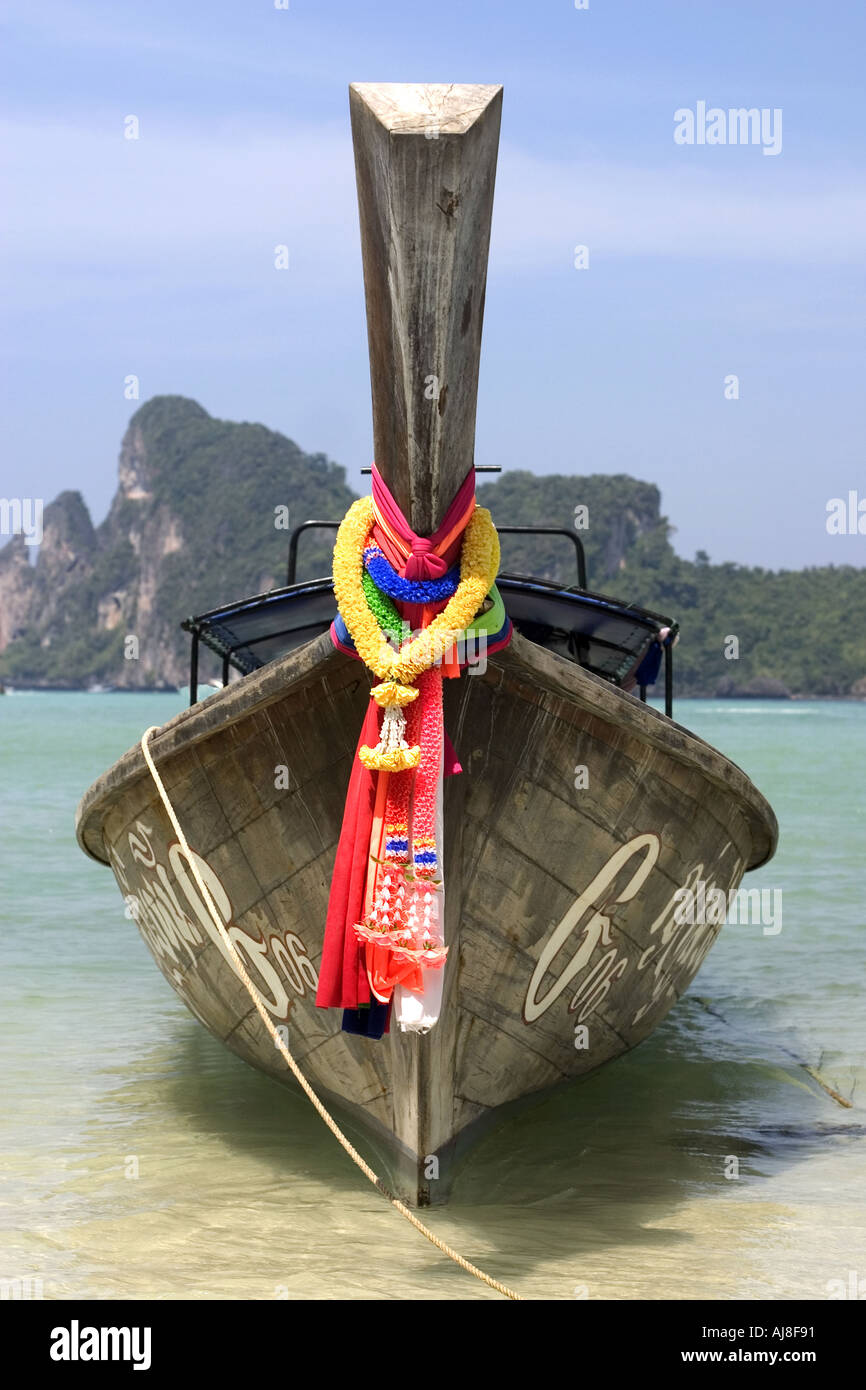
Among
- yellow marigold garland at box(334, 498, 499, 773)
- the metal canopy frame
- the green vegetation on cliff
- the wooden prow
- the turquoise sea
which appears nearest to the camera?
the wooden prow

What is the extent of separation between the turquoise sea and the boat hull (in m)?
0.43

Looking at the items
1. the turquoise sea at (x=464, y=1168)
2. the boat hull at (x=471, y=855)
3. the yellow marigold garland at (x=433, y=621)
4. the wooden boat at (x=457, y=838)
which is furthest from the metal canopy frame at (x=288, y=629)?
the turquoise sea at (x=464, y=1168)

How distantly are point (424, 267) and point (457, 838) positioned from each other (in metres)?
1.93

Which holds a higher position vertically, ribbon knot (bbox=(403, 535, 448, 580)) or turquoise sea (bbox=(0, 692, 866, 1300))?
ribbon knot (bbox=(403, 535, 448, 580))

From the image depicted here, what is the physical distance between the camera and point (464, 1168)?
19.1ft

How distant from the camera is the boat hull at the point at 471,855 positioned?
5.16 meters

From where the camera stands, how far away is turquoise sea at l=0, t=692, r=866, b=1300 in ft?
16.5

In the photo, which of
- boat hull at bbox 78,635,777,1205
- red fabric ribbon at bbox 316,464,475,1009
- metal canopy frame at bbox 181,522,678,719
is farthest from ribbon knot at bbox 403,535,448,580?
metal canopy frame at bbox 181,522,678,719

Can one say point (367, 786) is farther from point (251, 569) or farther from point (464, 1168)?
point (251, 569)

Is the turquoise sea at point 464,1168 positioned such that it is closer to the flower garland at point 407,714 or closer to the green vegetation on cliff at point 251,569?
the flower garland at point 407,714

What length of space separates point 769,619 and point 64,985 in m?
75.4

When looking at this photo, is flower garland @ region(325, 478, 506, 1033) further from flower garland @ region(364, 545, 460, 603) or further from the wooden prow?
the wooden prow

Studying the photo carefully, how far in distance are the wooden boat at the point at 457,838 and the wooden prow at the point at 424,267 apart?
0.04 feet

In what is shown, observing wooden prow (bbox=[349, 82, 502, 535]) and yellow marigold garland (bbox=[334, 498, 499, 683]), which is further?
yellow marigold garland (bbox=[334, 498, 499, 683])
